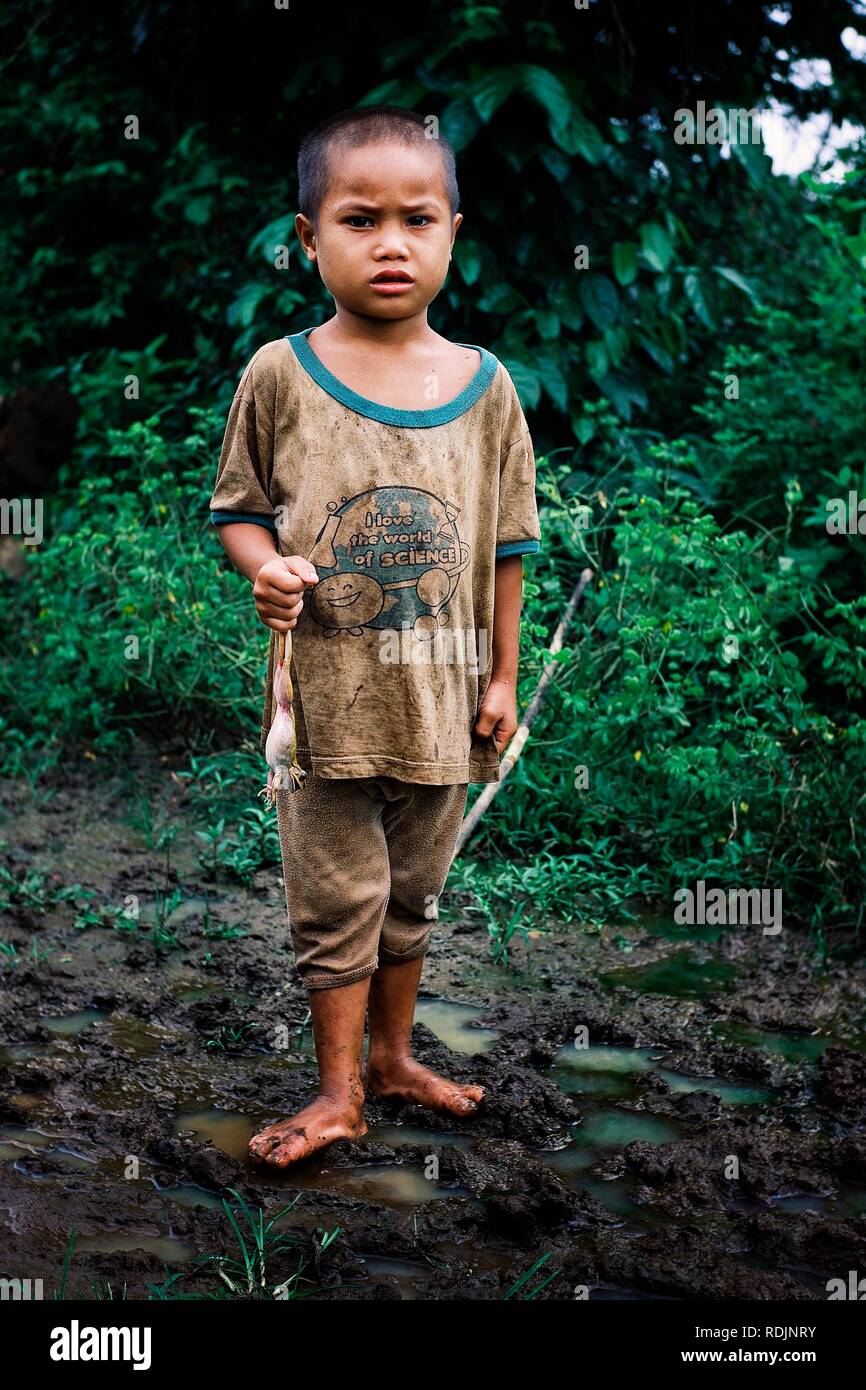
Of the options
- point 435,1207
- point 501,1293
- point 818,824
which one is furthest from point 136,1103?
point 818,824

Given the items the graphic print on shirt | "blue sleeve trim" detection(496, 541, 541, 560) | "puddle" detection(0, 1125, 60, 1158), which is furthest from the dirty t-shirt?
"puddle" detection(0, 1125, 60, 1158)

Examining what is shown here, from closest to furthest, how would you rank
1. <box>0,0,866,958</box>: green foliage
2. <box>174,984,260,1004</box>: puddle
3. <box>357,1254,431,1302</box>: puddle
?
<box>357,1254,431,1302</box>: puddle, <box>174,984,260,1004</box>: puddle, <box>0,0,866,958</box>: green foliage

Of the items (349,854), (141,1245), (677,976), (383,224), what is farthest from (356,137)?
(677,976)

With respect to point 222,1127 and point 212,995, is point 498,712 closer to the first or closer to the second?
point 222,1127

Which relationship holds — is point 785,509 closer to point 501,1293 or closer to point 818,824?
point 818,824

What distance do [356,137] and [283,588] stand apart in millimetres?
718

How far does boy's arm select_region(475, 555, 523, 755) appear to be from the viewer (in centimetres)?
234

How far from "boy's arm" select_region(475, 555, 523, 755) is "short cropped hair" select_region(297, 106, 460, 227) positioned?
624 mm

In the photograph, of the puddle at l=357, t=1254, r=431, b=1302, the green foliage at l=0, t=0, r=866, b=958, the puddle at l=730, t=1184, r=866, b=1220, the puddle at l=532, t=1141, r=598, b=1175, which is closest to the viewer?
the puddle at l=357, t=1254, r=431, b=1302

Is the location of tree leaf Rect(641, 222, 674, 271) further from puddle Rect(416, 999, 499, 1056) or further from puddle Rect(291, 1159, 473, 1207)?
puddle Rect(291, 1159, 473, 1207)

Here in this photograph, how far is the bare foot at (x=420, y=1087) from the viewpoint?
7.82 feet

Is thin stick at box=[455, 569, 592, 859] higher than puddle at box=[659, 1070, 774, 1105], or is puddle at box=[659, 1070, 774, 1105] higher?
thin stick at box=[455, 569, 592, 859]

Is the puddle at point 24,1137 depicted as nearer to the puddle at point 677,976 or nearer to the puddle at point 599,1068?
the puddle at point 599,1068

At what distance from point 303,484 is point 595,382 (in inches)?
118
